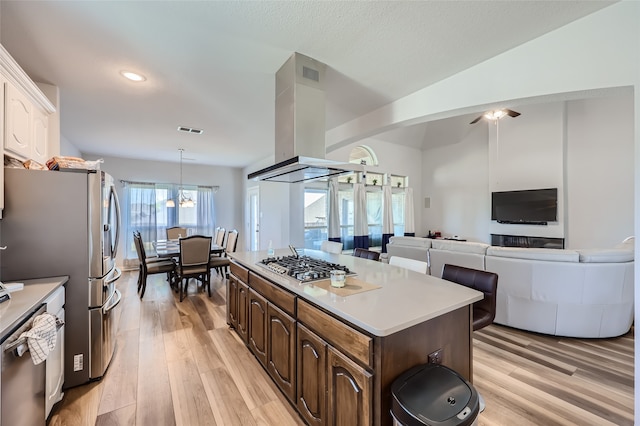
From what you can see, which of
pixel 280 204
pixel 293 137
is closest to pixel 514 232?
pixel 280 204

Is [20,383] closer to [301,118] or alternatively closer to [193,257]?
[301,118]

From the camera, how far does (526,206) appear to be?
567 cm

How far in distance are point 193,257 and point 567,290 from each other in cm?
490

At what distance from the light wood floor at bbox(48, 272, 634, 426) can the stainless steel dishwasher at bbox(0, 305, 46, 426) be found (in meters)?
0.47

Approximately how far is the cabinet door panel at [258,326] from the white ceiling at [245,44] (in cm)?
207

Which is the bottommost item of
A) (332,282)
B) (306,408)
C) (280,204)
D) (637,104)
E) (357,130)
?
(306,408)

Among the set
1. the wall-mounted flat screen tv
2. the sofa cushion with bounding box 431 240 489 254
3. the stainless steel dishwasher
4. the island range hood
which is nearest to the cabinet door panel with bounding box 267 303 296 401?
the island range hood

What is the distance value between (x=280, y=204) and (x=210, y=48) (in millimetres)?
3731

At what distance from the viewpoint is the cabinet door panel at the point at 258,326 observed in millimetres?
2230

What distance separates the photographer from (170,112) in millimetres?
3420

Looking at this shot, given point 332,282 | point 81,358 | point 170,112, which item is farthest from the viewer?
point 170,112

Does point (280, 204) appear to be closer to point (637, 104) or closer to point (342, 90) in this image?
point (342, 90)

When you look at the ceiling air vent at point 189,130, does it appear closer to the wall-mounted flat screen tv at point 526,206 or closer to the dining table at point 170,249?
the dining table at point 170,249

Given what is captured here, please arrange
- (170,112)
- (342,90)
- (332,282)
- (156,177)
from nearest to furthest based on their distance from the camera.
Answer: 1. (332,282)
2. (342,90)
3. (170,112)
4. (156,177)
